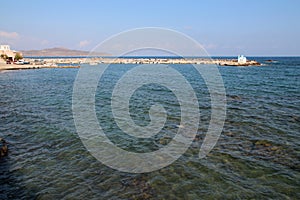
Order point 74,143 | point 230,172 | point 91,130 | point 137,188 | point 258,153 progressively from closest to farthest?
1. point 137,188
2. point 230,172
3. point 258,153
4. point 74,143
5. point 91,130

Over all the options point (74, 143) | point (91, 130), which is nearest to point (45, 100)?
point (91, 130)

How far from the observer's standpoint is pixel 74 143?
1117cm

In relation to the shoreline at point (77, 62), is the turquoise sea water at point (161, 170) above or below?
below

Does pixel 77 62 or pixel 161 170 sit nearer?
pixel 161 170

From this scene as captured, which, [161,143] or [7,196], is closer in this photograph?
[7,196]

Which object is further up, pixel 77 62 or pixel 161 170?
pixel 77 62

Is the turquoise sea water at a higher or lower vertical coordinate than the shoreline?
lower

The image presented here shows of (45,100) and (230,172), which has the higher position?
(45,100)

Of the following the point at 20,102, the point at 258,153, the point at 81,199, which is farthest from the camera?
the point at 20,102

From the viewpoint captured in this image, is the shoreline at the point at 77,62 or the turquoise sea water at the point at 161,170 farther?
the shoreline at the point at 77,62

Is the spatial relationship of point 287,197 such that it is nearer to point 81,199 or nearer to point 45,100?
point 81,199

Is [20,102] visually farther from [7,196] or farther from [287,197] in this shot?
[287,197]

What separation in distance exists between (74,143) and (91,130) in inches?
78.2

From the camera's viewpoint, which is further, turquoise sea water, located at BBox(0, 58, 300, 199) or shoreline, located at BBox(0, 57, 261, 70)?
shoreline, located at BBox(0, 57, 261, 70)
